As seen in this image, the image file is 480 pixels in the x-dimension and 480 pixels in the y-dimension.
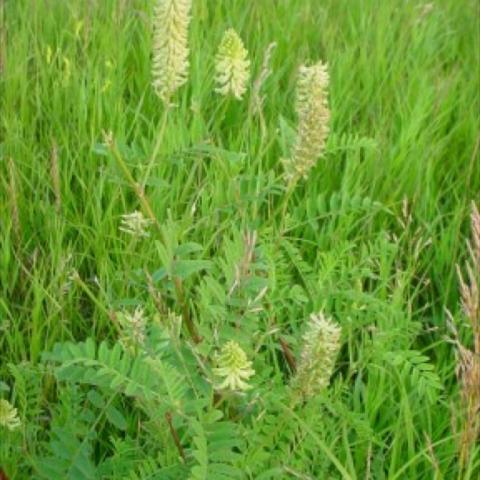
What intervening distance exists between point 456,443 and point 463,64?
1.67 m

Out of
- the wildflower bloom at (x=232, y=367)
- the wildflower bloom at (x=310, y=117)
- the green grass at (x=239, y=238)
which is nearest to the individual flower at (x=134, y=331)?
the green grass at (x=239, y=238)

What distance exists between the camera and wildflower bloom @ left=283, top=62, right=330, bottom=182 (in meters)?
1.42

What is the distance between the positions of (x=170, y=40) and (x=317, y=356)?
0.54m

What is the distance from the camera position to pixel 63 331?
1.88 metres

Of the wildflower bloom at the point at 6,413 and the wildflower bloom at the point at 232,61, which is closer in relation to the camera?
the wildflower bloom at the point at 6,413

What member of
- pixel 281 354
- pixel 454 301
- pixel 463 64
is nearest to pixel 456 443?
pixel 281 354

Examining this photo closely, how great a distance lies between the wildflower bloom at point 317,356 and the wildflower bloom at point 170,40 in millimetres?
452

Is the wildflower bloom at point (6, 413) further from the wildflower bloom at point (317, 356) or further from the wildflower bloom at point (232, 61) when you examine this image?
the wildflower bloom at point (232, 61)

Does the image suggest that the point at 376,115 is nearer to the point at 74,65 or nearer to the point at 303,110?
the point at 74,65

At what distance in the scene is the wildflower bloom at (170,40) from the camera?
4.70 ft

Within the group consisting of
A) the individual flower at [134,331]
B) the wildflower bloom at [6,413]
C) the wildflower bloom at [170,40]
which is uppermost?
the wildflower bloom at [170,40]

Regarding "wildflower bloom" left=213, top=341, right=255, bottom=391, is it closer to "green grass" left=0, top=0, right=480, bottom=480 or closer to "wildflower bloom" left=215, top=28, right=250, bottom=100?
"green grass" left=0, top=0, right=480, bottom=480

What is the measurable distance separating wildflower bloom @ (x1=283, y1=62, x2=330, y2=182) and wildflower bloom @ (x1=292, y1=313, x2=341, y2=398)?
11.8 inches

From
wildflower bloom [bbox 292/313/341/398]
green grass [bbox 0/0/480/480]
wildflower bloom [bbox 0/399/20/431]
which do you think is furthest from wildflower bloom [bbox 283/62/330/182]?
wildflower bloom [bbox 0/399/20/431]
